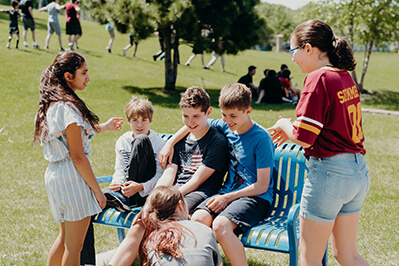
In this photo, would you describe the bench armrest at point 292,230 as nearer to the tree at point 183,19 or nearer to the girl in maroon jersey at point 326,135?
the girl in maroon jersey at point 326,135

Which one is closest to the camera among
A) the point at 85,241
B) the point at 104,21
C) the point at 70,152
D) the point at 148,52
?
the point at 70,152

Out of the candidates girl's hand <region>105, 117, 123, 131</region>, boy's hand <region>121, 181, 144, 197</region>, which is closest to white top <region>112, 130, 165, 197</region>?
boy's hand <region>121, 181, 144, 197</region>

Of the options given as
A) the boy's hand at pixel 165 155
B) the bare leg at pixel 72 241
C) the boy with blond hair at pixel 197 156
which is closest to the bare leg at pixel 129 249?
the bare leg at pixel 72 241

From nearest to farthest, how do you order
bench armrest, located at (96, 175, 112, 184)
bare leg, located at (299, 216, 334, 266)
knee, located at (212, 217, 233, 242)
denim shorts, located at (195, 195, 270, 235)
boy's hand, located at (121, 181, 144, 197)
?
bare leg, located at (299, 216, 334, 266), knee, located at (212, 217, 233, 242), denim shorts, located at (195, 195, 270, 235), boy's hand, located at (121, 181, 144, 197), bench armrest, located at (96, 175, 112, 184)

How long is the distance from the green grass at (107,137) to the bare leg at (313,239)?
1.34 metres

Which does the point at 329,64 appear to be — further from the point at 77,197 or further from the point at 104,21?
the point at 104,21

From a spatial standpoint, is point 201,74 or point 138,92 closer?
point 138,92

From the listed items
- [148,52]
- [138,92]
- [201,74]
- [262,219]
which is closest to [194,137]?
[262,219]

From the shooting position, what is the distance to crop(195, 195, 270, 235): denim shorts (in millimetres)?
3146

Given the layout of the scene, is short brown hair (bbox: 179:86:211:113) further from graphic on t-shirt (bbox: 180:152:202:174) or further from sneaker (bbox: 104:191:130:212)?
sneaker (bbox: 104:191:130:212)

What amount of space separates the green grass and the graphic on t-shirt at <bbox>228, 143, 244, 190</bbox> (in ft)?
2.73

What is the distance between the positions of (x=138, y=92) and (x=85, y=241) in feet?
31.7

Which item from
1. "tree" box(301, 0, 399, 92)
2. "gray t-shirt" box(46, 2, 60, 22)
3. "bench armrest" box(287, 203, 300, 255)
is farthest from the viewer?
"tree" box(301, 0, 399, 92)

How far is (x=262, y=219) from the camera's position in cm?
341
